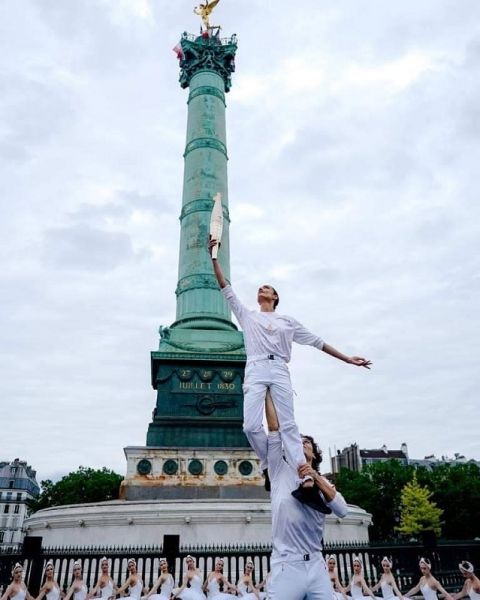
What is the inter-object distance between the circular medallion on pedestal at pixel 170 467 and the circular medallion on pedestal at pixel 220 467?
1931 mm

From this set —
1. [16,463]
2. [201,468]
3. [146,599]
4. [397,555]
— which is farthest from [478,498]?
[16,463]

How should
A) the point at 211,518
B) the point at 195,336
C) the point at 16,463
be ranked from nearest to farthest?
the point at 211,518 < the point at 195,336 < the point at 16,463

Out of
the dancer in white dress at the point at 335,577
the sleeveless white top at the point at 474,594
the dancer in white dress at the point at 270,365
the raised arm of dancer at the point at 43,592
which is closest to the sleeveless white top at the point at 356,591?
the dancer in white dress at the point at 335,577

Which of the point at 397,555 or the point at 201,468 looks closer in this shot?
the point at 397,555

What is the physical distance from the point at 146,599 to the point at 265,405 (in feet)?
26.4

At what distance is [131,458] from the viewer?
961 inches

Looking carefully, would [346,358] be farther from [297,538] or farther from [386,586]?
[386,586]

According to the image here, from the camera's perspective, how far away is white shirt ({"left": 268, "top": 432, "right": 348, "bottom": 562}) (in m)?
3.67

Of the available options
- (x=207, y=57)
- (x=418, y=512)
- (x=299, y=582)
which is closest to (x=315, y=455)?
(x=299, y=582)

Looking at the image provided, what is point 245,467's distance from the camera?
82.1 ft

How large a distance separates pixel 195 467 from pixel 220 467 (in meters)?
1.24

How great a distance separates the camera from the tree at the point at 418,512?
44188 millimetres

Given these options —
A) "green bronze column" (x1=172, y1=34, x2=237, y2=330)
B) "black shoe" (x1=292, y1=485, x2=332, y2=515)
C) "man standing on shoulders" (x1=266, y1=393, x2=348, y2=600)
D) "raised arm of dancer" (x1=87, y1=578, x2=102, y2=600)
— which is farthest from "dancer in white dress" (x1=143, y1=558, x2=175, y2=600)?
"green bronze column" (x1=172, y1=34, x2=237, y2=330)

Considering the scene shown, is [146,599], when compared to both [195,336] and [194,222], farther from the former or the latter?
[194,222]
